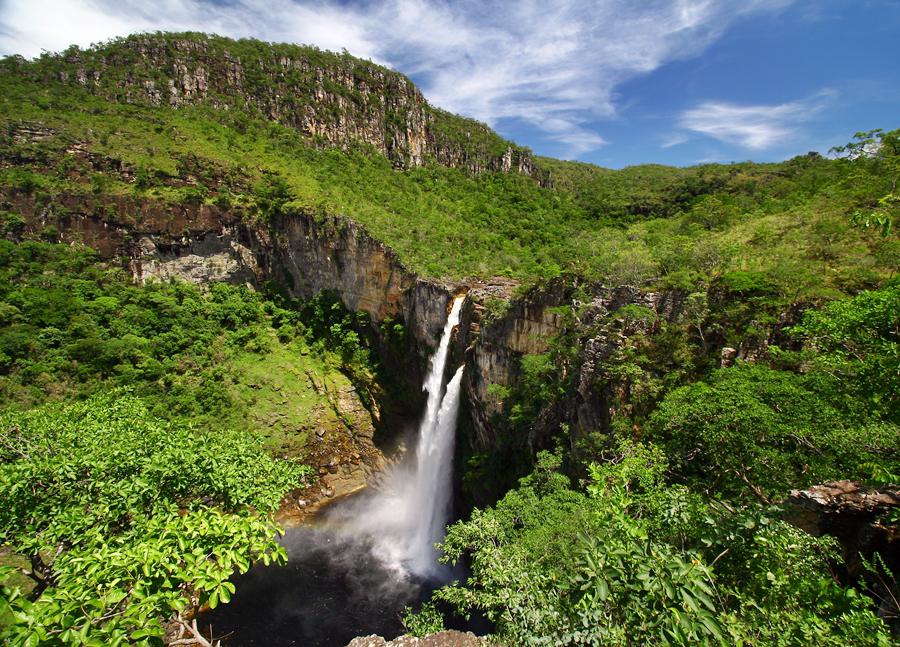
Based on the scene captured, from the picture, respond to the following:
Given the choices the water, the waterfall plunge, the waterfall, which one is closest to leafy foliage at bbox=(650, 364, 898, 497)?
the water

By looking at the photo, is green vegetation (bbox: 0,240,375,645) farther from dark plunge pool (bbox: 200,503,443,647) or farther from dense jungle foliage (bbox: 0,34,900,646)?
dark plunge pool (bbox: 200,503,443,647)

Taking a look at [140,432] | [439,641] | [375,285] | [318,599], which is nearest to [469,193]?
[375,285]

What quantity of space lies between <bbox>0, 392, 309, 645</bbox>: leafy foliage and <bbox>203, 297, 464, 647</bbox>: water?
8.35m

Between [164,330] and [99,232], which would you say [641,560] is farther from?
[99,232]

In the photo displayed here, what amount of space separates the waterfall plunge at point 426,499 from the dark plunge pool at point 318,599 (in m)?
1.35

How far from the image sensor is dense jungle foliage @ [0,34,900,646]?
13.1 ft

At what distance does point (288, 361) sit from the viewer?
33406mm

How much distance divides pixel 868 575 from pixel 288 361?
1346 inches

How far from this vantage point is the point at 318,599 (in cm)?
1948

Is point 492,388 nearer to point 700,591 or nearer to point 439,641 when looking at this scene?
point 439,641

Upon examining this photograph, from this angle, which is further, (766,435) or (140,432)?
(140,432)

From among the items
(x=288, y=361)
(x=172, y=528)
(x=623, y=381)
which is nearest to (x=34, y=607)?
A: (x=172, y=528)

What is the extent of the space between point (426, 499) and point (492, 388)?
1002cm

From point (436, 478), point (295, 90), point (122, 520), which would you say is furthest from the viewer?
point (295, 90)
